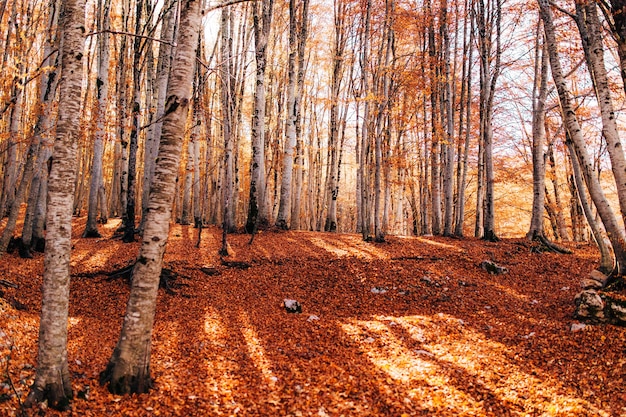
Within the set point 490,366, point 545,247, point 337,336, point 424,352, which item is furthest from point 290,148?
point 490,366

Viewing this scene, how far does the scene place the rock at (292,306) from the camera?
7.73 meters

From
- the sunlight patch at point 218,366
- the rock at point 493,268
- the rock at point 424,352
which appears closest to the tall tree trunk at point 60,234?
the sunlight patch at point 218,366

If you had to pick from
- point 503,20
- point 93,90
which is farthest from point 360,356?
point 93,90

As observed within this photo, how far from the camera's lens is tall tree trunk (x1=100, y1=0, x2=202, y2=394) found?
4016 mm

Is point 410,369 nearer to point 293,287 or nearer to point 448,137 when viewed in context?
point 293,287

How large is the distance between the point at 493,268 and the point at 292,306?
240 inches

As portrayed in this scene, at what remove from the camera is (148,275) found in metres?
4.03

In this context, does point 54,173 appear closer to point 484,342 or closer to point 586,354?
point 484,342

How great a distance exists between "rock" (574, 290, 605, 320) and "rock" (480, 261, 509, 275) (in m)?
3.73

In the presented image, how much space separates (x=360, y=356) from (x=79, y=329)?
469 cm

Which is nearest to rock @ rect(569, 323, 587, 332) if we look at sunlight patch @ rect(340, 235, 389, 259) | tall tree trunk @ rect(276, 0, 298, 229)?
sunlight patch @ rect(340, 235, 389, 259)

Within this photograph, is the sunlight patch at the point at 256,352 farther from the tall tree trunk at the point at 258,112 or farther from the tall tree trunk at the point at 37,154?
the tall tree trunk at the point at 258,112

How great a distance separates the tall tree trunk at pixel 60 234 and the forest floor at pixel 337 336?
273 mm

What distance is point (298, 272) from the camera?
987 cm
